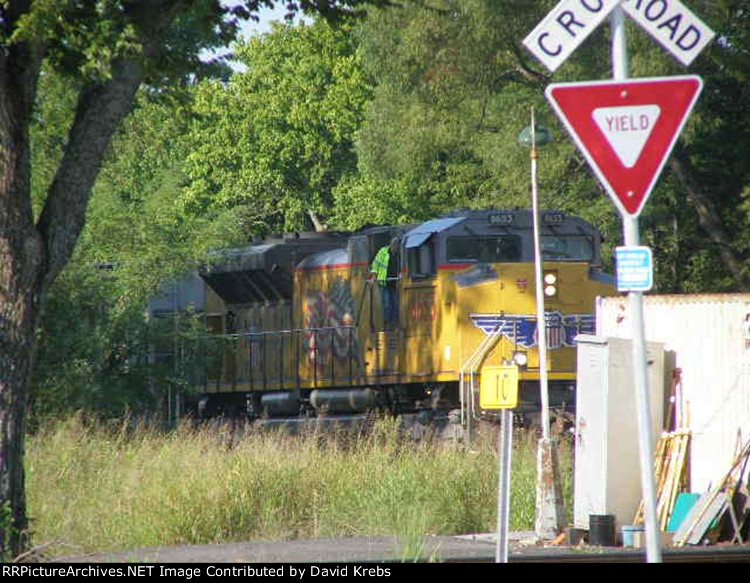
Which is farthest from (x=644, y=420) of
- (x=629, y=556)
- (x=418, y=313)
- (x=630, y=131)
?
(x=418, y=313)

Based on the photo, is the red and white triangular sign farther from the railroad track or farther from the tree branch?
the tree branch

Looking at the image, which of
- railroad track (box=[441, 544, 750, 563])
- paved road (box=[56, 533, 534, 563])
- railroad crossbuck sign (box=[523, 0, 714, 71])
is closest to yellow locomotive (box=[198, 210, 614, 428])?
paved road (box=[56, 533, 534, 563])

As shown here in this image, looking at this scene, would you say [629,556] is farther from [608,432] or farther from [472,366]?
[472,366]

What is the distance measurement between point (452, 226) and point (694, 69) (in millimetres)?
9288

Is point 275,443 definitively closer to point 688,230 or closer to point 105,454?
point 105,454

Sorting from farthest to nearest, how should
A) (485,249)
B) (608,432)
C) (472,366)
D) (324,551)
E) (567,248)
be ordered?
1. (567,248)
2. (485,249)
3. (472,366)
4. (608,432)
5. (324,551)

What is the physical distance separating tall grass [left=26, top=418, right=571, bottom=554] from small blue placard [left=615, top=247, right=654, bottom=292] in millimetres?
4790

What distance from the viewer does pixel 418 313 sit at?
22750 mm

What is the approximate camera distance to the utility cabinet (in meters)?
12.9

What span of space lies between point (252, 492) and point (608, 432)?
3.50 meters

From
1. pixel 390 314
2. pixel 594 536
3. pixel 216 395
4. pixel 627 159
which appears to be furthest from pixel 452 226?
A: pixel 627 159

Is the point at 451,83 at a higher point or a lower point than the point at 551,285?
higher

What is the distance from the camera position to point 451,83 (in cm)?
3038

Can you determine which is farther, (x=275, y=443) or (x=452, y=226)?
(x=452, y=226)
